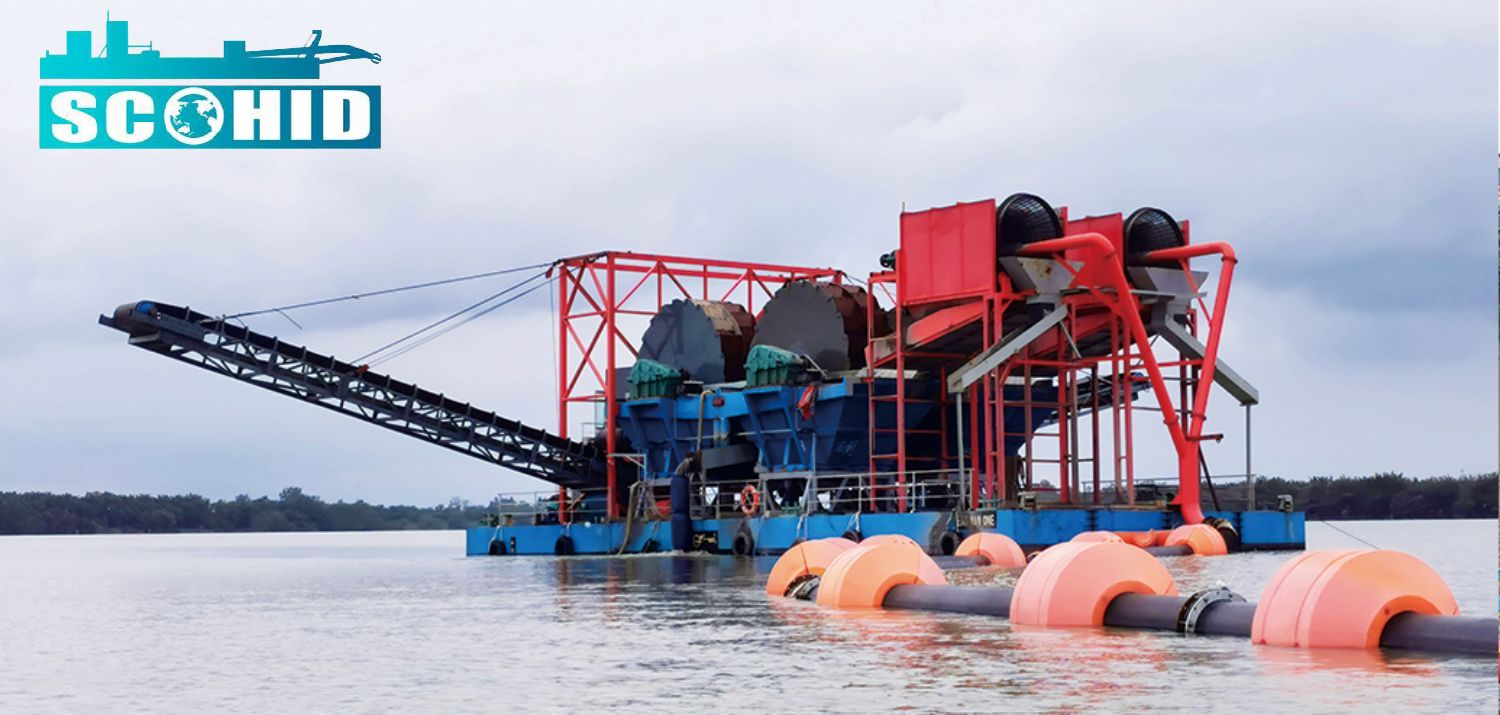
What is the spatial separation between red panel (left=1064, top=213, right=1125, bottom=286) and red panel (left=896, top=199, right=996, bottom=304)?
2.43 metres

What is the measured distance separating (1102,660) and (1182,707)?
284cm

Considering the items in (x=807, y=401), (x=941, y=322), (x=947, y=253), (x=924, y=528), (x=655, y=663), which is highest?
(x=947, y=253)

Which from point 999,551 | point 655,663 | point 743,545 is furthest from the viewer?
point 743,545

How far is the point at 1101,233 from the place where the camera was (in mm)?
43031

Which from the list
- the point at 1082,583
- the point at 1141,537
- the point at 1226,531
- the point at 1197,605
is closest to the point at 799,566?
the point at 1082,583

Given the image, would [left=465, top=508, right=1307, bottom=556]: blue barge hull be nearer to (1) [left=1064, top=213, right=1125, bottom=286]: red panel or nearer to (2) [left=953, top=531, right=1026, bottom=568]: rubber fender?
(2) [left=953, top=531, right=1026, bottom=568]: rubber fender

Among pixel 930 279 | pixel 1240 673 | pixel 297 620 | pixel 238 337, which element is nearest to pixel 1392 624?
pixel 1240 673

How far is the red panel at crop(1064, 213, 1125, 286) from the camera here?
42.4 metres

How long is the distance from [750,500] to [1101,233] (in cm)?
1210

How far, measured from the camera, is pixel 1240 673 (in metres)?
12.7

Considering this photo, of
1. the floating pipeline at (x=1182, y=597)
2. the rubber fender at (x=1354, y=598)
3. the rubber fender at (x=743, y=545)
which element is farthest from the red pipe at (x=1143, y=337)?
the rubber fender at (x=1354, y=598)

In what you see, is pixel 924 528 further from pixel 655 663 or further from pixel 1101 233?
pixel 655 663

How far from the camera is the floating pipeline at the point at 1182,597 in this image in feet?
46.0

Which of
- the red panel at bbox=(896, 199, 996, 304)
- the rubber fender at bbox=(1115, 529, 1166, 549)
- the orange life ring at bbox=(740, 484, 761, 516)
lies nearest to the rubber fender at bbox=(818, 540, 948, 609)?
the rubber fender at bbox=(1115, 529, 1166, 549)
